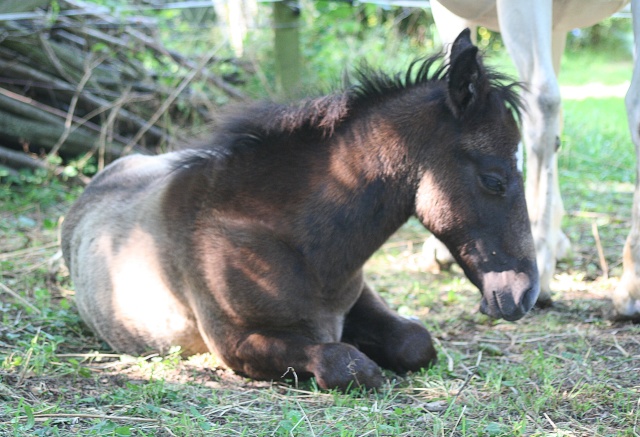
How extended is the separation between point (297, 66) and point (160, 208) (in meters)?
4.72

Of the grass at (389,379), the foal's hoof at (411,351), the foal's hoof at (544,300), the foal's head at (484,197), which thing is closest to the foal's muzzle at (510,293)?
the foal's head at (484,197)

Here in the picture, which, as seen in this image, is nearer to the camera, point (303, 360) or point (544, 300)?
point (303, 360)

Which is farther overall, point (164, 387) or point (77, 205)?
point (77, 205)

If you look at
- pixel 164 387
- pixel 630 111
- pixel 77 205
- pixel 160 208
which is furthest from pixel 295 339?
pixel 630 111

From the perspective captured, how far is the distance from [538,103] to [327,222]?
144 cm

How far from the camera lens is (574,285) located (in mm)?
4949

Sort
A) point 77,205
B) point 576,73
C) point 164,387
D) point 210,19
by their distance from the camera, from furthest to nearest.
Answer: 1. point 576,73
2. point 210,19
3. point 77,205
4. point 164,387

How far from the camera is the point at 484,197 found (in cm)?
341

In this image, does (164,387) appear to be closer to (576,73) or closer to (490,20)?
(490,20)

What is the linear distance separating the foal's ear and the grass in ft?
3.89

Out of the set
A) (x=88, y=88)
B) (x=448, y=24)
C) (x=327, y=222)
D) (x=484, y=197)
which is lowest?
(x=88, y=88)

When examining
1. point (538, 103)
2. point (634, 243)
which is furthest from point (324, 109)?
point (634, 243)

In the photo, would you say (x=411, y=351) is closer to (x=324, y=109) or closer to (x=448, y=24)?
(x=324, y=109)

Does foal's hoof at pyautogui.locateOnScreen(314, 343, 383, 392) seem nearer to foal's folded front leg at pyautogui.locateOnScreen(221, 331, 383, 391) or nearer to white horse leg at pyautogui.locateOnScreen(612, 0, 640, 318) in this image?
foal's folded front leg at pyautogui.locateOnScreen(221, 331, 383, 391)
